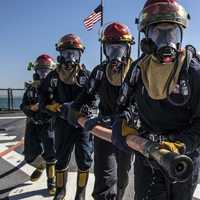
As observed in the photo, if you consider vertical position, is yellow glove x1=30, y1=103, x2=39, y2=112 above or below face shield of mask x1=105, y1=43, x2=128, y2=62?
below

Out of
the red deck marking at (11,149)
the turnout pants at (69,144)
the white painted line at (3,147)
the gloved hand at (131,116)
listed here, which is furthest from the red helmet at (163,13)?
the white painted line at (3,147)

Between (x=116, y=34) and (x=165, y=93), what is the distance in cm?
165

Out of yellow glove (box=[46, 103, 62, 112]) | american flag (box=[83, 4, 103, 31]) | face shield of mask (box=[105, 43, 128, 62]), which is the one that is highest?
american flag (box=[83, 4, 103, 31])

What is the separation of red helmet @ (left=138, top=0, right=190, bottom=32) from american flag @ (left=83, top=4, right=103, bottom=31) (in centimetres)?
1626

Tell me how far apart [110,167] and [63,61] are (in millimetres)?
1661

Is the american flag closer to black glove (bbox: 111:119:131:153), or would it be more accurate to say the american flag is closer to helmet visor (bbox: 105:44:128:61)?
helmet visor (bbox: 105:44:128:61)

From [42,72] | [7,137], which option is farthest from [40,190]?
[7,137]

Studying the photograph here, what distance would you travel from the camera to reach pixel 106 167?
4168 mm

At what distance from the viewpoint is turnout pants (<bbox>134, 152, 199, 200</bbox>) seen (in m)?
2.73

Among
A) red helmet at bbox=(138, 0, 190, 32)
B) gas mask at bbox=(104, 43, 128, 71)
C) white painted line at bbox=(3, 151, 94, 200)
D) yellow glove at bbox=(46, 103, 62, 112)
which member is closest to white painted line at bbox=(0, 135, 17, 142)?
white painted line at bbox=(3, 151, 94, 200)

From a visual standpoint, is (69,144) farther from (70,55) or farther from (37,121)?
(37,121)

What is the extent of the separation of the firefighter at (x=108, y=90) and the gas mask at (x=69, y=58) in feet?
3.01

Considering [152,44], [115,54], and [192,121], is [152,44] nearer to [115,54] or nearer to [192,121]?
[192,121]

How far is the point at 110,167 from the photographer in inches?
165
